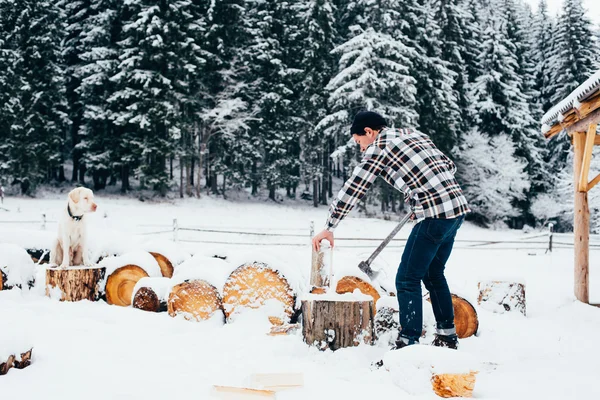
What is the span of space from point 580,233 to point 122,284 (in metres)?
5.98

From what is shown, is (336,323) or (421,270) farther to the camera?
(336,323)

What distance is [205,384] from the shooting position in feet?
8.95

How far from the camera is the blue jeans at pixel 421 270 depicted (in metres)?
3.08

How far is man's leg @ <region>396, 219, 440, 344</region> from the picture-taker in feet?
10.2

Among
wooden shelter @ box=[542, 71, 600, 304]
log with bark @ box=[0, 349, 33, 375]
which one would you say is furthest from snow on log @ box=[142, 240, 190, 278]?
wooden shelter @ box=[542, 71, 600, 304]

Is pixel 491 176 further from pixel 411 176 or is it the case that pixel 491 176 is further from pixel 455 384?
pixel 455 384

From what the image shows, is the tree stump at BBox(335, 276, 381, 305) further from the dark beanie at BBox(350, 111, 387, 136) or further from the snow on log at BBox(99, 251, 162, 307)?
the snow on log at BBox(99, 251, 162, 307)

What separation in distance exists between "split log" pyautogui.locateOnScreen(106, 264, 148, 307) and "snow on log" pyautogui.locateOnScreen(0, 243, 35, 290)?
992mm

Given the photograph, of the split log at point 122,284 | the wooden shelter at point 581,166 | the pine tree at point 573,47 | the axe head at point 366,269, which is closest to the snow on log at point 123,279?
the split log at point 122,284

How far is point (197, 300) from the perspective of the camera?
442 cm

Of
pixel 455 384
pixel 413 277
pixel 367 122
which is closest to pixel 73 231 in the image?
pixel 367 122

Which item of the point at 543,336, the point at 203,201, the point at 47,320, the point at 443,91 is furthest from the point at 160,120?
the point at 543,336

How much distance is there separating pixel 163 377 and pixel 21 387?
2.45 feet

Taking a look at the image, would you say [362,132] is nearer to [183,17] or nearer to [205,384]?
[205,384]
